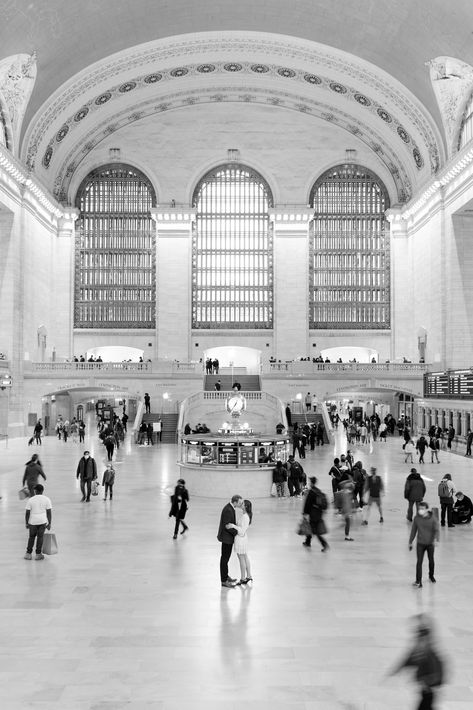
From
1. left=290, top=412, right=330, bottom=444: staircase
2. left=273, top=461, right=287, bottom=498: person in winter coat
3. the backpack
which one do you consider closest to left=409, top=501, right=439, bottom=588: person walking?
the backpack

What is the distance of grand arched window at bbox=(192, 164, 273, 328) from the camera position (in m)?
43.2

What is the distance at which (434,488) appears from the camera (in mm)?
16094

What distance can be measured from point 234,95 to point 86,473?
32.3 meters

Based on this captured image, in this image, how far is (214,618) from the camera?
23.3 ft

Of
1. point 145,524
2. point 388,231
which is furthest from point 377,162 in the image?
point 145,524

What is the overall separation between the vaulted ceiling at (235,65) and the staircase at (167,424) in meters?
14.0

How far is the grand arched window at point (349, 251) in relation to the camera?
43.0 meters

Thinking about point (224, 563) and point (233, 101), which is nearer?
point (224, 563)

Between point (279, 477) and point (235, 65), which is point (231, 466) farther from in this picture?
point (235, 65)

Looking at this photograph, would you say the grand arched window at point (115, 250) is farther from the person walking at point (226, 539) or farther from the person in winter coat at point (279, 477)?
the person walking at point (226, 539)

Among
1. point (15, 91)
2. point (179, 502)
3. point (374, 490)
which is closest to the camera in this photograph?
point (179, 502)

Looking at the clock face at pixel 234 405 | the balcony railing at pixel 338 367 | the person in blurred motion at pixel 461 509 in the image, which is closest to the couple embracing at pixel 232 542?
the person in blurred motion at pixel 461 509

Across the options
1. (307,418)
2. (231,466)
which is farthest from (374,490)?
(307,418)

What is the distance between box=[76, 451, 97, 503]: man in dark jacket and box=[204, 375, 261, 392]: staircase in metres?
19.8
